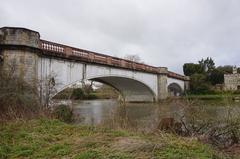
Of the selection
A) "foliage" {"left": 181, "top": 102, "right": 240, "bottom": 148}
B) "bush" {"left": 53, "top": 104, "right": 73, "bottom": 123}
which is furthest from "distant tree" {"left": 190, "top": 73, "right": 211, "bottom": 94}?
"foliage" {"left": 181, "top": 102, "right": 240, "bottom": 148}

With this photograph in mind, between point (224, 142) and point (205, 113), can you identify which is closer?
point (224, 142)

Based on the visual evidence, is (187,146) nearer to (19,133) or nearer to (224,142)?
(224,142)

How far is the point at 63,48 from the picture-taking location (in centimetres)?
1753

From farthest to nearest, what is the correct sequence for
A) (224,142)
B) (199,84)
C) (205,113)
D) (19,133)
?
1. (199,84)
2. (205,113)
3. (224,142)
4. (19,133)

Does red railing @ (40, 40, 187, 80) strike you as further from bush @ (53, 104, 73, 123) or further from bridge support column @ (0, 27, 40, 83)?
bush @ (53, 104, 73, 123)

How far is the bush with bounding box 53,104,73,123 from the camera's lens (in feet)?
37.7

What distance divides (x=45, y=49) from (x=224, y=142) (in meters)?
10.9

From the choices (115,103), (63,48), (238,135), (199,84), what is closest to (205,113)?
(238,135)

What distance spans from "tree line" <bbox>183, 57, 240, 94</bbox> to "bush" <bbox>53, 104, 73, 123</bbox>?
37.2 m

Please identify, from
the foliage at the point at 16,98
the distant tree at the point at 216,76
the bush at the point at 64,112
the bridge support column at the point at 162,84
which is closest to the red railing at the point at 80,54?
the foliage at the point at 16,98

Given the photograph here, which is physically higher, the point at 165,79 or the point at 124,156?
the point at 165,79

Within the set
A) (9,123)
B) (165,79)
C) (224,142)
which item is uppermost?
(165,79)

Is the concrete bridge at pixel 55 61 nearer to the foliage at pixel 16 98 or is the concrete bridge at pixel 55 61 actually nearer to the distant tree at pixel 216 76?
the foliage at pixel 16 98

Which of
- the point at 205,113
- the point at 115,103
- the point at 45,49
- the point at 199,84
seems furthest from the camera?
the point at 199,84
